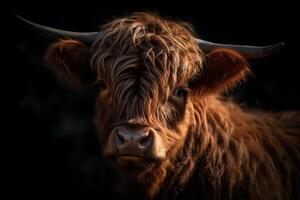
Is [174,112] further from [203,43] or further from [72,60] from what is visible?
[72,60]

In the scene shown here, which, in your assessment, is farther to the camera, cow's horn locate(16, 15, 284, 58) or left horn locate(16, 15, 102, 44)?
left horn locate(16, 15, 102, 44)

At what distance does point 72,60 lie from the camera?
573 cm

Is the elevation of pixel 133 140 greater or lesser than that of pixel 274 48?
lesser

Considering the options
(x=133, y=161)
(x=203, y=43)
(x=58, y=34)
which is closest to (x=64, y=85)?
(x=58, y=34)

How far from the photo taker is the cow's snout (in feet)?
15.8

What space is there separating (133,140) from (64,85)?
4.55 meters

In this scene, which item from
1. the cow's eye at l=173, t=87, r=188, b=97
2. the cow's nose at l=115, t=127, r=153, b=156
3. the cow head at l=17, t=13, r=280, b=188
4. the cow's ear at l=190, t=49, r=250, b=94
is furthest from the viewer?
the cow's ear at l=190, t=49, r=250, b=94

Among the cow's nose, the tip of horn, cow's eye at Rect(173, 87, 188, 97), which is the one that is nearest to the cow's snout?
the cow's nose

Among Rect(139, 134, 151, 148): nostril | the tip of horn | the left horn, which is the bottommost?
Rect(139, 134, 151, 148): nostril

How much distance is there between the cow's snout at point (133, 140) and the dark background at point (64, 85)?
4.17m

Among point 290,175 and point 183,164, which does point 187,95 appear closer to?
point 183,164

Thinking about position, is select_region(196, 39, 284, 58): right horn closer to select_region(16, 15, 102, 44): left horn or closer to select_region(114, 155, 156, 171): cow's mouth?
select_region(16, 15, 102, 44): left horn

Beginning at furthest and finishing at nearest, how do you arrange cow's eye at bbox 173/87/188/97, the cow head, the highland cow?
cow's eye at bbox 173/87/188/97
the highland cow
the cow head

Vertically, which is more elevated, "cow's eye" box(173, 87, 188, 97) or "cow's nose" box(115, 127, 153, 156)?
"cow's eye" box(173, 87, 188, 97)
